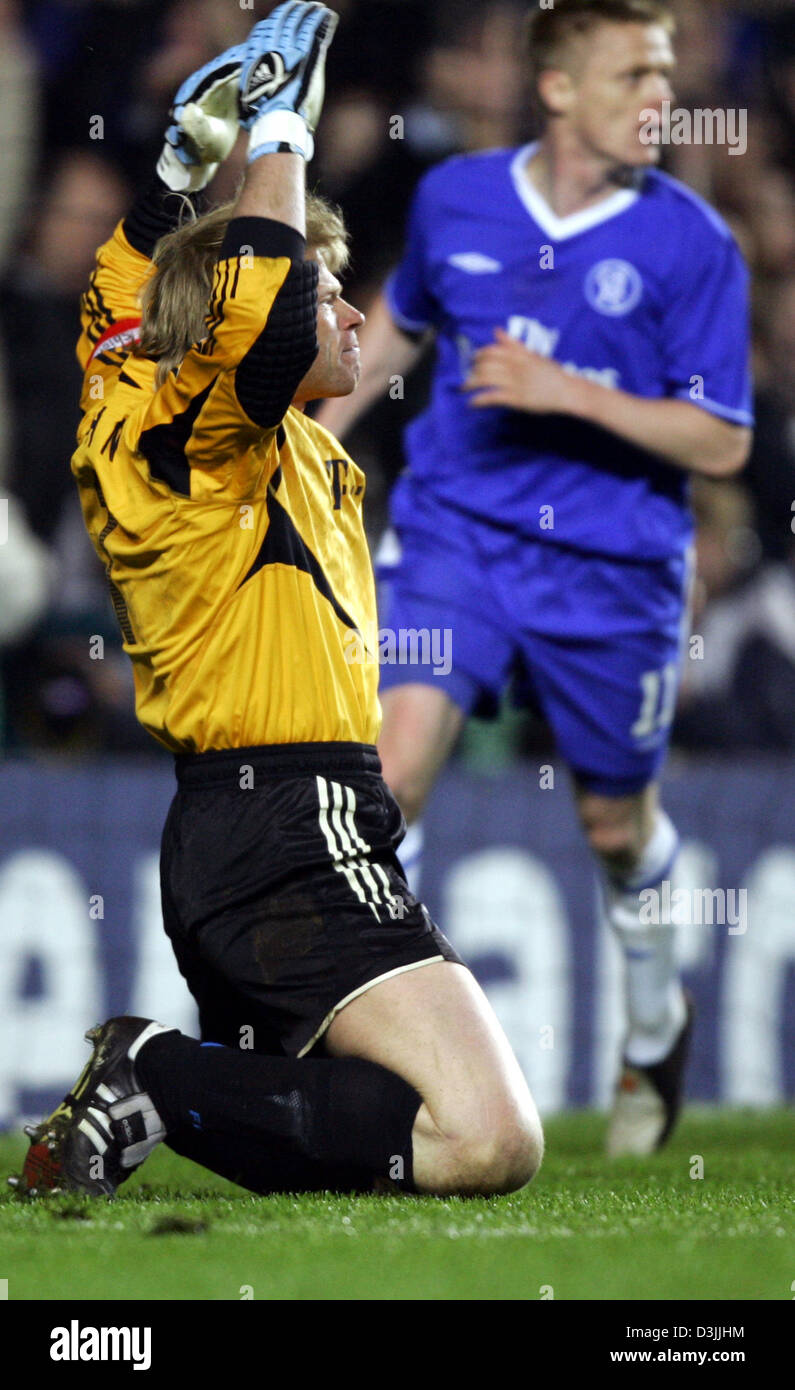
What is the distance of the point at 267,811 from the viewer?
284 centimetres

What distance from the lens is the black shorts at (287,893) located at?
2.82m

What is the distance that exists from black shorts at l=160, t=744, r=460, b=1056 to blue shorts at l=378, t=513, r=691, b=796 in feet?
4.32

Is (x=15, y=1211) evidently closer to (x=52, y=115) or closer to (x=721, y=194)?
(x=52, y=115)

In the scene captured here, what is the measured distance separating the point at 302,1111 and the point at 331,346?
116 cm

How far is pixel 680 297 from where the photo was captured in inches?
169

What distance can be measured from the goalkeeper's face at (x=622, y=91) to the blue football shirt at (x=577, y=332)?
4.5 inches

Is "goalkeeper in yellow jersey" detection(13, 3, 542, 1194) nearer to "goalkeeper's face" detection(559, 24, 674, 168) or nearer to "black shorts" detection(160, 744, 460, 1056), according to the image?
"black shorts" detection(160, 744, 460, 1056)

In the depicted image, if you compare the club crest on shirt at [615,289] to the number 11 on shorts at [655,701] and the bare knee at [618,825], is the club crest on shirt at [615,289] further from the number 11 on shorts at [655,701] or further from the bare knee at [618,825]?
the bare knee at [618,825]

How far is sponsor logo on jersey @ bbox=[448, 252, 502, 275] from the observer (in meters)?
4.38

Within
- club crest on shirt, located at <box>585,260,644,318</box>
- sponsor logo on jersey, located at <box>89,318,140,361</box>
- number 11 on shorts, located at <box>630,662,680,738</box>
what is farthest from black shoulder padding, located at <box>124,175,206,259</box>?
number 11 on shorts, located at <box>630,662,680,738</box>
